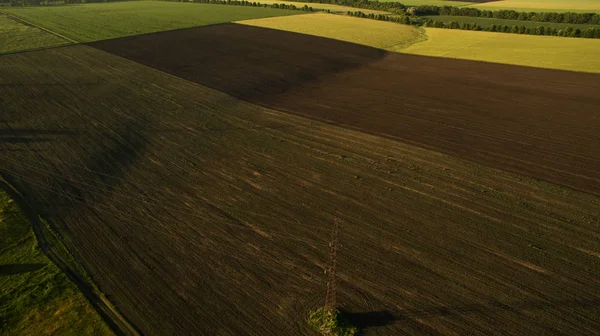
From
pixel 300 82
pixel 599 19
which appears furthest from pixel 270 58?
pixel 599 19

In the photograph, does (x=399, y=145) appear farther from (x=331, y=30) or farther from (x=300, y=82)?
(x=331, y=30)

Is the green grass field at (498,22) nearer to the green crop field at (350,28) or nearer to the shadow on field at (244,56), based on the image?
the green crop field at (350,28)

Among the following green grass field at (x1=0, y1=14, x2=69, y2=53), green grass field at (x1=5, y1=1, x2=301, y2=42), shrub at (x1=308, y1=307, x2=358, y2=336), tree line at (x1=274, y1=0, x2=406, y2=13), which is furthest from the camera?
tree line at (x1=274, y1=0, x2=406, y2=13)

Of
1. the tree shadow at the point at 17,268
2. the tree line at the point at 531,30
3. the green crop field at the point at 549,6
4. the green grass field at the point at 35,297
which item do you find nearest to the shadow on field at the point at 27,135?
the green grass field at the point at 35,297

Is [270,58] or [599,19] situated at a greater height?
[599,19]

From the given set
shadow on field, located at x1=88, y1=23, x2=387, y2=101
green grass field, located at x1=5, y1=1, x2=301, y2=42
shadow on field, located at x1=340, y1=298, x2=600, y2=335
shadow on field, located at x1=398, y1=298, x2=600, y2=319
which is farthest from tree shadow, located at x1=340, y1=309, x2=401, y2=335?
green grass field, located at x1=5, y1=1, x2=301, y2=42

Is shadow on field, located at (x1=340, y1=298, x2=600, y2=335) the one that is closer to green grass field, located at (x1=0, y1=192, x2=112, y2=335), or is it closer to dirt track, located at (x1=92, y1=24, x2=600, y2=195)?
green grass field, located at (x1=0, y1=192, x2=112, y2=335)
